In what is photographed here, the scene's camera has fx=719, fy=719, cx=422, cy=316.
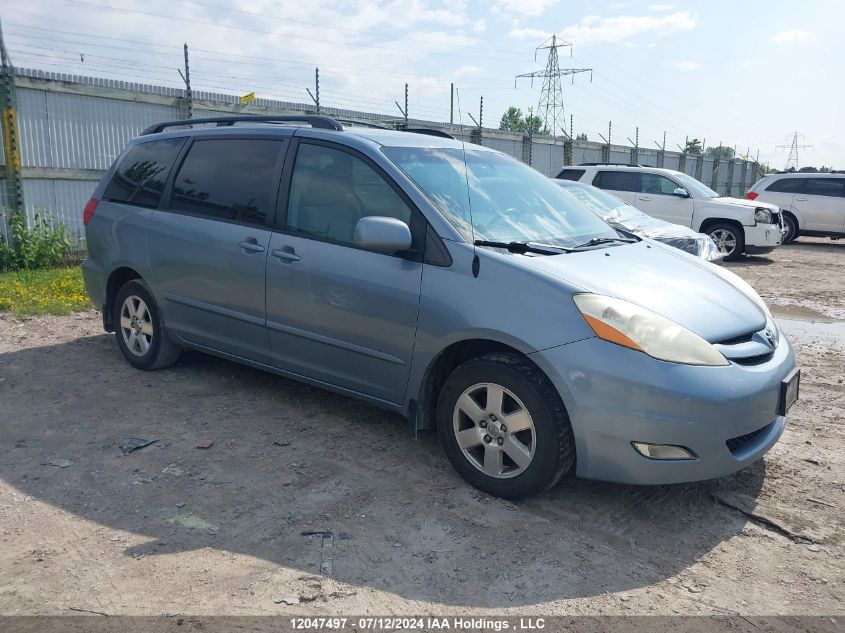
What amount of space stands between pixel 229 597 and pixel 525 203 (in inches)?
107

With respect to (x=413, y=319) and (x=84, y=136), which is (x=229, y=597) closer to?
(x=413, y=319)

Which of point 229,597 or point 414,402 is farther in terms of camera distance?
point 414,402

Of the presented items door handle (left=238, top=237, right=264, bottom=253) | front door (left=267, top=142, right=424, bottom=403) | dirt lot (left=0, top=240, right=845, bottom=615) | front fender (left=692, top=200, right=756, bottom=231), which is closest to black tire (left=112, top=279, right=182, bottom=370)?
dirt lot (left=0, top=240, right=845, bottom=615)

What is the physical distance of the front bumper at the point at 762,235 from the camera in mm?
13633

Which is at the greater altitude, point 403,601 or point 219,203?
point 219,203

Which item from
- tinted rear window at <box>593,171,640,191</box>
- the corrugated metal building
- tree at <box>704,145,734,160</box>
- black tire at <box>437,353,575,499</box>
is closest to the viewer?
black tire at <box>437,353,575,499</box>

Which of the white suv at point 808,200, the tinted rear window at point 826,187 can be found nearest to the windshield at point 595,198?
the white suv at point 808,200

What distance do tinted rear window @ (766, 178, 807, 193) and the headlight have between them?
1658 centimetres

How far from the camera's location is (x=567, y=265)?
3.62 metres

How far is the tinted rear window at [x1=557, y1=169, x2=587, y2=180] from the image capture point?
14.5 meters

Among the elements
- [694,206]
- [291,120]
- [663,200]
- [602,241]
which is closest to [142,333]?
[291,120]

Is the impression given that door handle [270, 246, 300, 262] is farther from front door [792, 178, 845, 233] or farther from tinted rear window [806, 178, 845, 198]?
tinted rear window [806, 178, 845, 198]

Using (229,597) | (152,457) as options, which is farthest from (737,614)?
(152,457)

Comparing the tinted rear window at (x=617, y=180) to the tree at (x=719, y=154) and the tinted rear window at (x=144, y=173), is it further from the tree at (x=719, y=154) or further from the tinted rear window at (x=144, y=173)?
the tree at (x=719, y=154)
